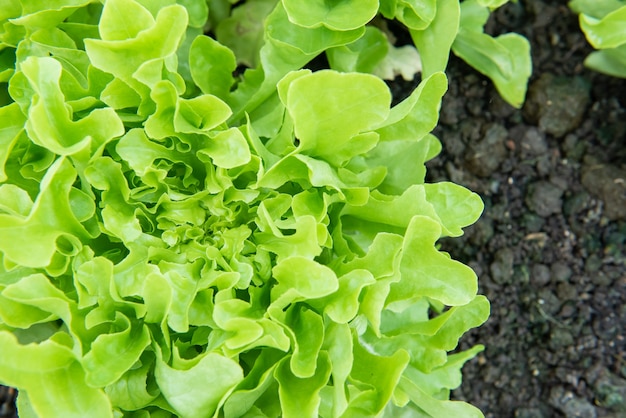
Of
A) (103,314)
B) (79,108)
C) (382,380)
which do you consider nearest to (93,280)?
(103,314)

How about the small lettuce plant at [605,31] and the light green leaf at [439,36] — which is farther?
the small lettuce plant at [605,31]

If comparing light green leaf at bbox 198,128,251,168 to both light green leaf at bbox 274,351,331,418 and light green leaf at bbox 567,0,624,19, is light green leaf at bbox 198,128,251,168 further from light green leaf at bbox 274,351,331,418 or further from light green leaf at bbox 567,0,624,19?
light green leaf at bbox 567,0,624,19

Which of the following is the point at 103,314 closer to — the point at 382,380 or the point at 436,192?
the point at 382,380

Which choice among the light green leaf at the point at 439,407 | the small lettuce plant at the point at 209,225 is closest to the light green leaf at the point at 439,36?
the small lettuce plant at the point at 209,225

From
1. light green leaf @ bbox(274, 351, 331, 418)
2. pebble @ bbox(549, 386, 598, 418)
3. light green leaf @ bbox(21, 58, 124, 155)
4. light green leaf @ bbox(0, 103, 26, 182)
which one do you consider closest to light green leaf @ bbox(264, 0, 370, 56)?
light green leaf @ bbox(21, 58, 124, 155)

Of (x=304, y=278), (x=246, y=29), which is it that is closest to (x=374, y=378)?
(x=304, y=278)

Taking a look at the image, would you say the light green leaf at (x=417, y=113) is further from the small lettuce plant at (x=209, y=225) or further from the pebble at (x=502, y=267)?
the pebble at (x=502, y=267)
